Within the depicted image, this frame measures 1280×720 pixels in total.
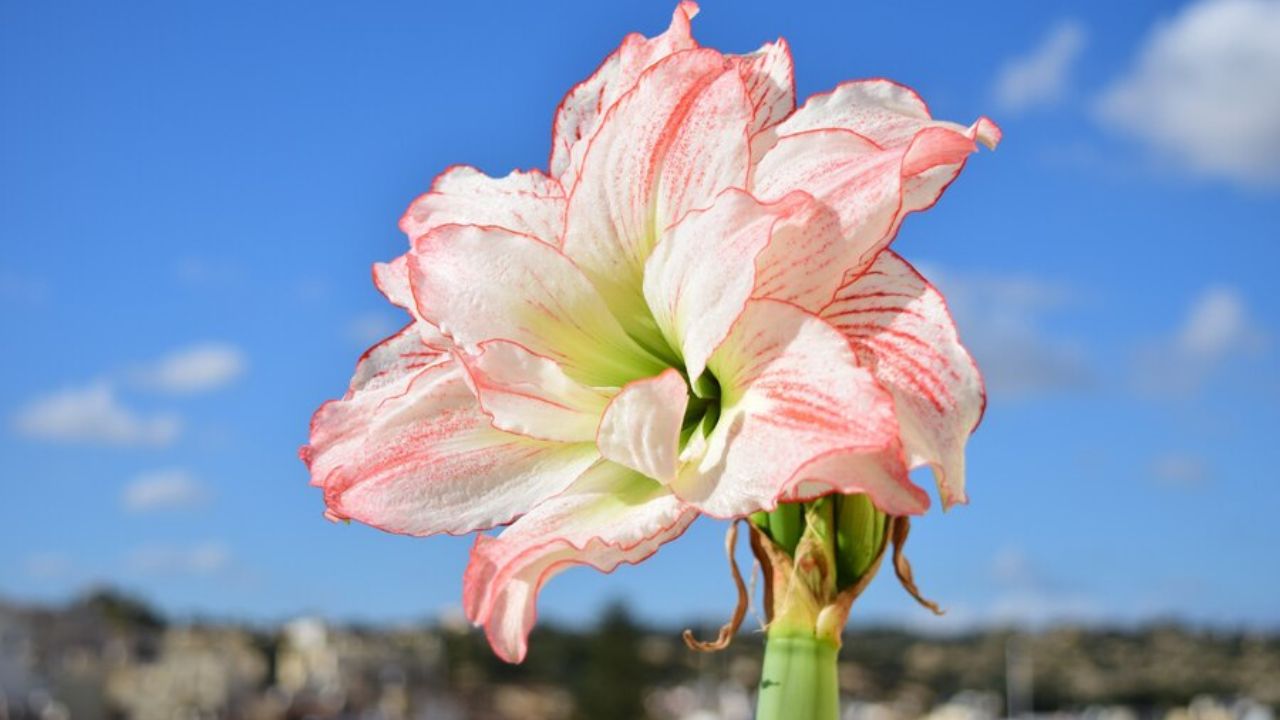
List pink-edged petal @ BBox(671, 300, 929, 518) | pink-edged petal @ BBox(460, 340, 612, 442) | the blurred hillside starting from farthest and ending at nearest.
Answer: the blurred hillside
pink-edged petal @ BBox(460, 340, 612, 442)
pink-edged petal @ BBox(671, 300, 929, 518)

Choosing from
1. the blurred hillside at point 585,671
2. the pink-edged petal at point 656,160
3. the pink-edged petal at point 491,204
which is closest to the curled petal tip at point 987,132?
the pink-edged petal at point 656,160

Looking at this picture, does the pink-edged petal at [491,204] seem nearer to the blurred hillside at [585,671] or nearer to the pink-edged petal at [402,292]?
the pink-edged petal at [402,292]

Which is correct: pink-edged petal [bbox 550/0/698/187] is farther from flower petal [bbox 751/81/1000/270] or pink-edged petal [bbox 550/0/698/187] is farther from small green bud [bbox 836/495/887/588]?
small green bud [bbox 836/495/887/588]

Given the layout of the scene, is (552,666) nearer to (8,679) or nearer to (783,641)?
(8,679)

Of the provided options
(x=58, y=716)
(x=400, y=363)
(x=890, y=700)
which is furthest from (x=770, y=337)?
(x=890, y=700)

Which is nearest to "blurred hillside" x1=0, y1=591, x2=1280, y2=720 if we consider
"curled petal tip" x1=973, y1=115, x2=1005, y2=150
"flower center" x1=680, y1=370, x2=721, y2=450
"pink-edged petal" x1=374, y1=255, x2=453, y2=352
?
"pink-edged petal" x1=374, y1=255, x2=453, y2=352

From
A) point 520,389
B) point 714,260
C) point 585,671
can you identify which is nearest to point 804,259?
point 714,260
